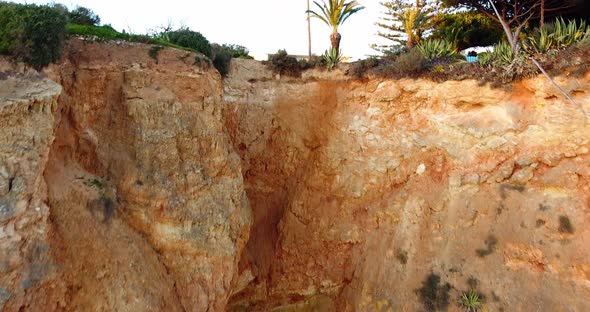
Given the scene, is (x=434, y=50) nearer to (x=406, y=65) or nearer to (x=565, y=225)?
(x=406, y=65)

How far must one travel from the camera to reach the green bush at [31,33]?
23.4 feet

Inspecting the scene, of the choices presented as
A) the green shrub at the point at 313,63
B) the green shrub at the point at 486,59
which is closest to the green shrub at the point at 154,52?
the green shrub at the point at 313,63

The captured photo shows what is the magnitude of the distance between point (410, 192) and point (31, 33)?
32.4 feet

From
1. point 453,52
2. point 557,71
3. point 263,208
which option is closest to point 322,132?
point 263,208

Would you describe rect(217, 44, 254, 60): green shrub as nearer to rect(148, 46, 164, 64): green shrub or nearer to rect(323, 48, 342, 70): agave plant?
rect(323, 48, 342, 70): agave plant

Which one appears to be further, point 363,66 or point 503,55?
point 363,66

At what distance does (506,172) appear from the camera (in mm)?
11148

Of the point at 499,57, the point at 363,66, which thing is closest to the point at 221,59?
the point at 363,66

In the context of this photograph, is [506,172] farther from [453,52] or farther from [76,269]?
[76,269]

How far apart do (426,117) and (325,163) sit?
11.0ft

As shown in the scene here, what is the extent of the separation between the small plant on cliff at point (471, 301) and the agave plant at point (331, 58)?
7.79 meters

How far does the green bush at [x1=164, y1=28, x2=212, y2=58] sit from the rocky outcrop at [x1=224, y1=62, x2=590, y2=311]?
1592 millimetres

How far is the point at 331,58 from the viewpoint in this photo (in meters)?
13.6

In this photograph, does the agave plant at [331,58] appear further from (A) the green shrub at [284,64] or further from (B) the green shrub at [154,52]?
(B) the green shrub at [154,52]
